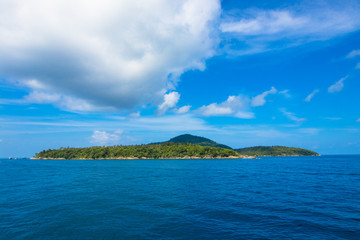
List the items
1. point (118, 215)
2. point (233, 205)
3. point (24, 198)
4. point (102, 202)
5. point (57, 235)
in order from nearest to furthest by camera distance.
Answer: point (57, 235)
point (118, 215)
point (233, 205)
point (102, 202)
point (24, 198)

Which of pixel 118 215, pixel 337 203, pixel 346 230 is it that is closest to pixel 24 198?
pixel 118 215

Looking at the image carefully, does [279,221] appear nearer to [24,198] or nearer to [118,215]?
[118,215]

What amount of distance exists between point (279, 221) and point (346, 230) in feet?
20.0

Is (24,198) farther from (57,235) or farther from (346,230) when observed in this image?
(346,230)

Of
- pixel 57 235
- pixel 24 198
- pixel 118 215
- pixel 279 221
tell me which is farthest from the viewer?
pixel 24 198

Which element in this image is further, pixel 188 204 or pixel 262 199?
pixel 262 199

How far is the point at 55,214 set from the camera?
24312 millimetres

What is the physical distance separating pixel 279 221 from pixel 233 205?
7.42 metres

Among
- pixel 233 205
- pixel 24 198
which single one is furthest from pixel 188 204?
pixel 24 198

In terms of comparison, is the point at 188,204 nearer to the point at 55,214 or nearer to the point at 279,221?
the point at 279,221

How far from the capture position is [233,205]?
1102 inches

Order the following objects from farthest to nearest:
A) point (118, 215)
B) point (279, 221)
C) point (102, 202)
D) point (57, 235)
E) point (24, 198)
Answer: point (24, 198) → point (102, 202) → point (118, 215) → point (279, 221) → point (57, 235)

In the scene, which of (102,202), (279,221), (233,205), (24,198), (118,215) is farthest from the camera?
(24,198)

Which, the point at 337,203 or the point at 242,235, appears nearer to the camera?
the point at 242,235
